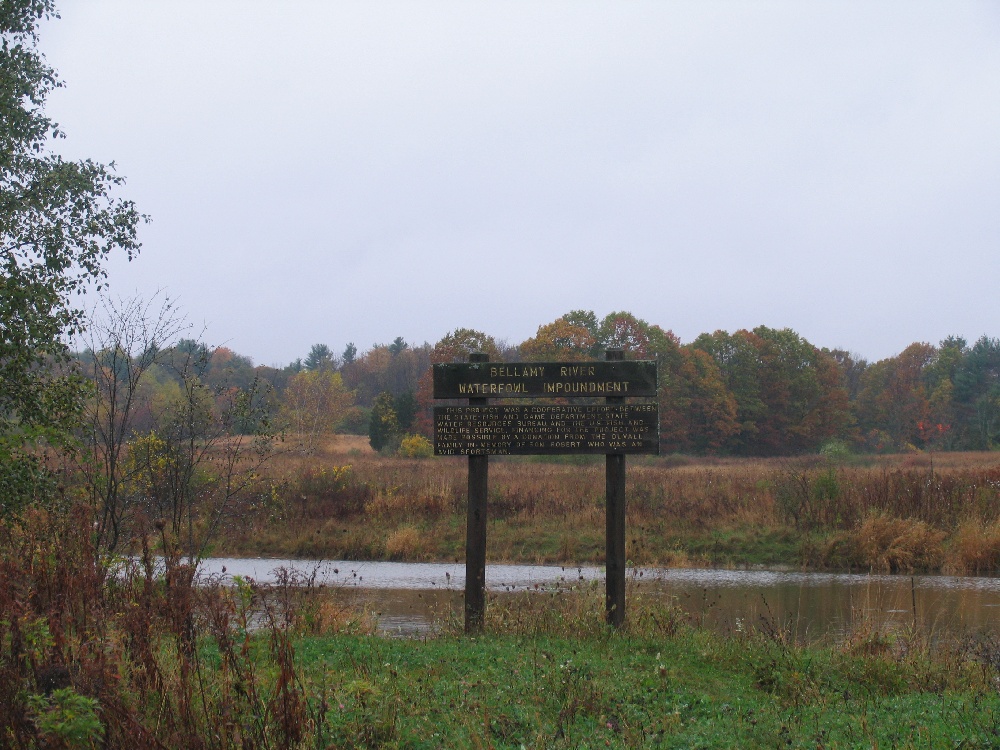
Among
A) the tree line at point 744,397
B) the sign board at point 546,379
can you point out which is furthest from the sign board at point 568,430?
the tree line at point 744,397

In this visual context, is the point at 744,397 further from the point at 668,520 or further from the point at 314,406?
the point at 668,520

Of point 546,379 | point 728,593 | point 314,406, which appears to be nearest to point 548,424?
point 546,379

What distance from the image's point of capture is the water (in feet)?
39.7

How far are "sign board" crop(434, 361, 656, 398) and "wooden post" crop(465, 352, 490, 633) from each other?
0.69ft

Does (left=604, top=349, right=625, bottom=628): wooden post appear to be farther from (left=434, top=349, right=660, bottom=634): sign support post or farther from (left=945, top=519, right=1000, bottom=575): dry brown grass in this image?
(left=945, top=519, right=1000, bottom=575): dry brown grass

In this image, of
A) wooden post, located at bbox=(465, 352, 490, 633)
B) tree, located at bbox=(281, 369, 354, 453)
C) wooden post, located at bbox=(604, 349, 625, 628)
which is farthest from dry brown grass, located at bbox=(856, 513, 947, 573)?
tree, located at bbox=(281, 369, 354, 453)

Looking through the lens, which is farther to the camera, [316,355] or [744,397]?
[316,355]

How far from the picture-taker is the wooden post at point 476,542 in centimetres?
1002

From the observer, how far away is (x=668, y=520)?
22.7 meters

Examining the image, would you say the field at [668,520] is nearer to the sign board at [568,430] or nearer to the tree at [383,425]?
the sign board at [568,430]

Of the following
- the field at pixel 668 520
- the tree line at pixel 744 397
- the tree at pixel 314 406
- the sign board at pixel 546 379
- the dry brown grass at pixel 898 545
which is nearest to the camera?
the sign board at pixel 546 379

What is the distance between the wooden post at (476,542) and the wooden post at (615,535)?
1.36 metres

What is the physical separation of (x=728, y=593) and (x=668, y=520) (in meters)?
6.97

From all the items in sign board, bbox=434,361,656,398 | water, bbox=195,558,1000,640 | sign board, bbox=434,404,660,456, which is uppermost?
sign board, bbox=434,361,656,398
